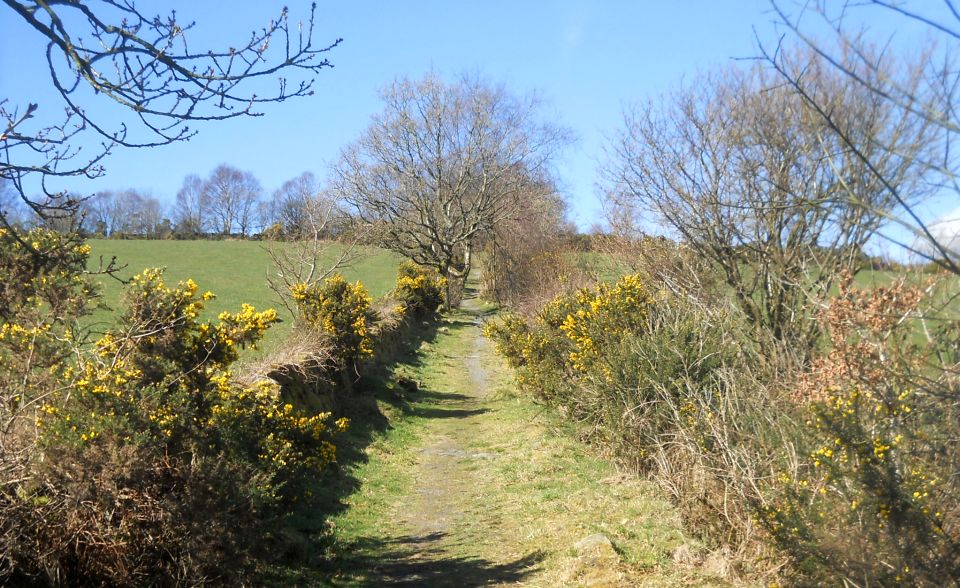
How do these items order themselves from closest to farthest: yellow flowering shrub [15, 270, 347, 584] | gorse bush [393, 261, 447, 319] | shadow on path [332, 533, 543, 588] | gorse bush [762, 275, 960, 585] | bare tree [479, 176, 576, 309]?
gorse bush [762, 275, 960, 585] < yellow flowering shrub [15, 270, 347, 584] < shadow on path [332, 533, 543, 588] < gorse bush [393, 261, 447, 319] < bare tree [479, 176, 576, 309]

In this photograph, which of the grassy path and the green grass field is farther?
the green grass field

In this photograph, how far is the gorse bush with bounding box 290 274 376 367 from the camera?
14594 millimetres

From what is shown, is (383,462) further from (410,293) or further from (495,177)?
(495,177)

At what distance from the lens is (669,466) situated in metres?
7.50

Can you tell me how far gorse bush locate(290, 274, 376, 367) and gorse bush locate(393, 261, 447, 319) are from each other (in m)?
10.4

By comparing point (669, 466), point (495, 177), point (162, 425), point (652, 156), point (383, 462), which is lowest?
point (383, 462)

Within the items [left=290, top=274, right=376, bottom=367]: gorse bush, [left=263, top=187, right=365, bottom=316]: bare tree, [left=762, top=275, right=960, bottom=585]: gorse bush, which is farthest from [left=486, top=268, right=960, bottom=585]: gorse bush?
[left=263, top=187, right=365, bottom=316]: bare tree

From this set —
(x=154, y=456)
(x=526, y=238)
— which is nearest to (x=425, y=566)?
(x=154, y=456)

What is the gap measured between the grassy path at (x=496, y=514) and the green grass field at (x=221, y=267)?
7.03 meters

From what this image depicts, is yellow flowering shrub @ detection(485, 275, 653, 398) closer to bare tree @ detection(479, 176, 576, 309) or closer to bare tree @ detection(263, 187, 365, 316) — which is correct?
bare tree @ detection(263, 187, 365, 316)

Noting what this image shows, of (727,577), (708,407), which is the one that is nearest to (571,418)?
(708,407)

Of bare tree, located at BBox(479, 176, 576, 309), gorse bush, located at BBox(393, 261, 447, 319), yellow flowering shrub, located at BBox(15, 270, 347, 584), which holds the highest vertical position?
bare tree, located at BBox(479, 176, 576, 309)

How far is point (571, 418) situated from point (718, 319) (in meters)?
4.28

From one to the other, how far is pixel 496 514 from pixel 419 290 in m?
22.6
